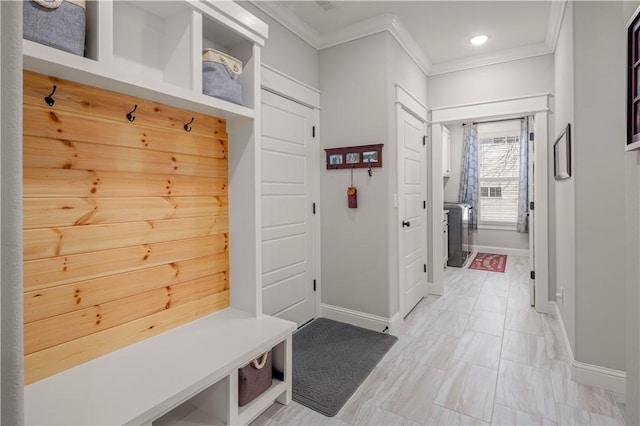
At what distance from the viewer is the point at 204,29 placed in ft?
6.04

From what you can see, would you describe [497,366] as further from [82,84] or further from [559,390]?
[82,84]

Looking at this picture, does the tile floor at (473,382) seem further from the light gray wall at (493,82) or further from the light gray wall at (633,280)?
the light gray wall at (493,82)

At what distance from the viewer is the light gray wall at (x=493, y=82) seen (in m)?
3.32

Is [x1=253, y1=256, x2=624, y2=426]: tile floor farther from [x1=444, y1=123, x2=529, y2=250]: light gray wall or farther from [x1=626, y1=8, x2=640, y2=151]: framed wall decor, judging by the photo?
[x1=444, y1=123, x2=529, y2=250]: light gray wall

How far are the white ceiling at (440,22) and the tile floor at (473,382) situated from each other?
8.76ft

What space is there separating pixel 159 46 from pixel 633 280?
2.34m

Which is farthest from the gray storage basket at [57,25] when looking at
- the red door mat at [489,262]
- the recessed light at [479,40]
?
the red door mat at [489,262]

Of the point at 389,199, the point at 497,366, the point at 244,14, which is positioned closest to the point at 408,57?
the point at 389,199

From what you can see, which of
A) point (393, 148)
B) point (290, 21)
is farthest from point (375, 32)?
point (393, 148)

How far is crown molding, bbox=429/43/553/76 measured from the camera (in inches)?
130

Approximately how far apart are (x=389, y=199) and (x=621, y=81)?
1653 millimetres

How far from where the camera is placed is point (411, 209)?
3420 mm

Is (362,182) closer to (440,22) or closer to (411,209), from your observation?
(411,209)

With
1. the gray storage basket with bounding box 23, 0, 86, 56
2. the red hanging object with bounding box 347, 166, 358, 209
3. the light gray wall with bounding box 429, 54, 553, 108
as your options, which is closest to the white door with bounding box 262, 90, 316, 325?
the red hanging object with bounding box 347, 166, 358, 209
